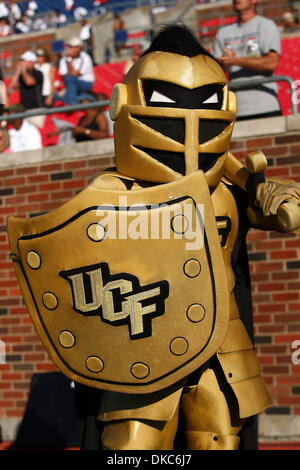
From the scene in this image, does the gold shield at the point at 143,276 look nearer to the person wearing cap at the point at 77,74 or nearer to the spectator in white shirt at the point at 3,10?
the person wearing cap at the point at 77,74

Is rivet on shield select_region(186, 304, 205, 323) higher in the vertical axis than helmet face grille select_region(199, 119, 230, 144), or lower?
lower

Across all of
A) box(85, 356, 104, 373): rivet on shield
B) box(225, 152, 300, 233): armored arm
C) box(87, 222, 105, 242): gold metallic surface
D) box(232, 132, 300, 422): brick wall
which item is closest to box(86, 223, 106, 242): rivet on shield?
box(87, 222, 105, 242): gold metallic surface

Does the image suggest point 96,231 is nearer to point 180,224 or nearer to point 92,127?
point 180,224

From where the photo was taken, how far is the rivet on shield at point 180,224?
2283 mm

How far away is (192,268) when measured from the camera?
231 centimetres

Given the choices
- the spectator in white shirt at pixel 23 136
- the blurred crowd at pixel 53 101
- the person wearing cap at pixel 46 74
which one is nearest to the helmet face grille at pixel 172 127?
the blurred crowd at pixel 53 101

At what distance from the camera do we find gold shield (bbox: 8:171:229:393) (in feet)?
7.50

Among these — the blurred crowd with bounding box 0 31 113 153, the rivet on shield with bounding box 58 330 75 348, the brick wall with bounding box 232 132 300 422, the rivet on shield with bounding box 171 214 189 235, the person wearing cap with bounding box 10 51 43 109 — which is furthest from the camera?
the person wearing cap with bounding box 10 51 43 109

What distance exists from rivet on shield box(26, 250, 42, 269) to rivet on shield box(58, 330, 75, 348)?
263mm

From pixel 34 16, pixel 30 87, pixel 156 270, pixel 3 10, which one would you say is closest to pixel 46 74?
pixel 30 87

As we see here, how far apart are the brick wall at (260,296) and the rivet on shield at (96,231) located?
1920 mm

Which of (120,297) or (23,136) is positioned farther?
(23,136)

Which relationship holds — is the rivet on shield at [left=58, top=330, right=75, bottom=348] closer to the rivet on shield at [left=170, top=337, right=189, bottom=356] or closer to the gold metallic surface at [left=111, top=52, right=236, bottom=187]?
the rivet on shield at [left=170, top=337, right=189, bottom=356]

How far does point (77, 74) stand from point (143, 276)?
4974 millimetres
